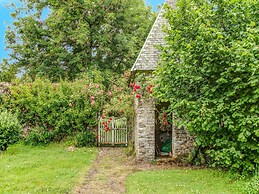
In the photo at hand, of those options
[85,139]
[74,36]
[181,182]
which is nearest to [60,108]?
[85,139]

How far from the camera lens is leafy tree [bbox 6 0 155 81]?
20.6m

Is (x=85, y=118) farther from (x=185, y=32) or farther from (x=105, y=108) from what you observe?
(x=185, y=32)

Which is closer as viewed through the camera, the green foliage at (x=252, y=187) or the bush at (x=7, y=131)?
the green foliage at (x=252, y=187)

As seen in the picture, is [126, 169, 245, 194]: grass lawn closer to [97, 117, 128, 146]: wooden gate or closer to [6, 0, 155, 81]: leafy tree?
[97, 117, 128, 146]: wooden gate

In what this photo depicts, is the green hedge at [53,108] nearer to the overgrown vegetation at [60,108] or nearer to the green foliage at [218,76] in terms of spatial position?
the overgrown vegetation at [60,108]

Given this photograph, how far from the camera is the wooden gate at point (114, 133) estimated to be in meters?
14.9

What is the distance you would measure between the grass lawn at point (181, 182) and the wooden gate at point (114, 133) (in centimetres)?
596

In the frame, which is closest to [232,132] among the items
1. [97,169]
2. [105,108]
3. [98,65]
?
[97,169]

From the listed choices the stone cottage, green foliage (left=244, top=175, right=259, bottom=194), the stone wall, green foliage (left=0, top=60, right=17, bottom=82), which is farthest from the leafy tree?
green foliage (left=244, top=175, right=259, bottom=194)

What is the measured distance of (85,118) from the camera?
1467 centimetres

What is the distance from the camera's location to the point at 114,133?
15039 millimetres

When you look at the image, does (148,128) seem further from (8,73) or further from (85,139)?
(8,73)

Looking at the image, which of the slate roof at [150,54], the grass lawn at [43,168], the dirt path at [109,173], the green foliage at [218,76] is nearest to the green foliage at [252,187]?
the green foliage at [218,76]

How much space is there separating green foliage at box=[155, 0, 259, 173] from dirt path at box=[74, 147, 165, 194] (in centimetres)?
258
